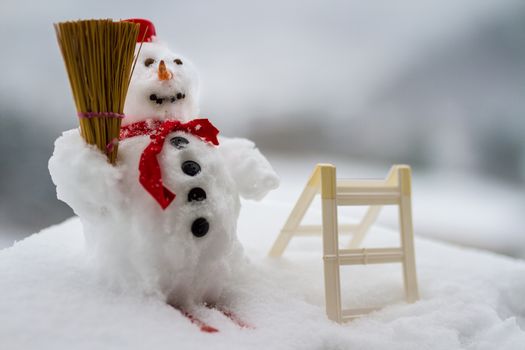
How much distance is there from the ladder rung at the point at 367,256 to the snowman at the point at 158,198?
0.23 m

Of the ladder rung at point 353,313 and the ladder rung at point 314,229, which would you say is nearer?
the ladder rung at point 353,313

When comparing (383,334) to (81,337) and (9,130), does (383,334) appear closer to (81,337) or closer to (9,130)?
(81,337)

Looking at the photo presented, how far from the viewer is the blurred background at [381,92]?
1.82m

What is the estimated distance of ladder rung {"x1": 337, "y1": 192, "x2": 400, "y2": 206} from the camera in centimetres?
101

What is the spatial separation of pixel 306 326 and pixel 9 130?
114cm

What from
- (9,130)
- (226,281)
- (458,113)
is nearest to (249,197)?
(226,281)

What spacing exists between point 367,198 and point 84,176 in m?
Result: 0.59

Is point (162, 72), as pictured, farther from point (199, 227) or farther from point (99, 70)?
point (199, 227)

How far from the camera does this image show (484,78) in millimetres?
1896

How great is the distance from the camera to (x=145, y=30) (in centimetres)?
97

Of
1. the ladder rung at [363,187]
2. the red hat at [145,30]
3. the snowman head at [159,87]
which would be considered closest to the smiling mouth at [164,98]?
the snowman head at [159,87]

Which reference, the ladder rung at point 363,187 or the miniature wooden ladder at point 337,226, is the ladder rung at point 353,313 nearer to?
the miniature wooden ladder at point 337,226

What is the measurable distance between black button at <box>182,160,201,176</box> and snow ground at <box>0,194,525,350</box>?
0.23 m

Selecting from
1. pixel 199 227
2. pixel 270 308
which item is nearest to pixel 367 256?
pixel 270 308
